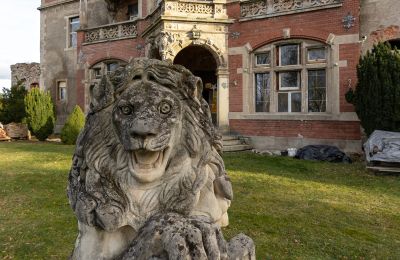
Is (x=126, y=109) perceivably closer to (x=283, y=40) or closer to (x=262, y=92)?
(x=283, y=40)

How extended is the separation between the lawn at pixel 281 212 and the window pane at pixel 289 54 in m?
5.08

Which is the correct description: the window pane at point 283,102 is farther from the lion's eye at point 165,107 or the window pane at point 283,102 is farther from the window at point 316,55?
the lion's eye at point 165,107

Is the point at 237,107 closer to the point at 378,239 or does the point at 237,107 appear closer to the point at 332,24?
the point at 332,24

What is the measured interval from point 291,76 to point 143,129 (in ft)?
41.6

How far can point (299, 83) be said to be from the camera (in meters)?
13.5

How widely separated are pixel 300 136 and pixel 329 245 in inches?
350

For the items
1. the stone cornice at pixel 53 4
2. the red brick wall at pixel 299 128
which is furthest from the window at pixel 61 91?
the red brick wall at pixel 299 128

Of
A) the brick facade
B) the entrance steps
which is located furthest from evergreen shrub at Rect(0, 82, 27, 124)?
the entrance steps

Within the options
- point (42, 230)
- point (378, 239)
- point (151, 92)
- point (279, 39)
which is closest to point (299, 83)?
point (279, 39)

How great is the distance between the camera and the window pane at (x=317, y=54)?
1295 cm

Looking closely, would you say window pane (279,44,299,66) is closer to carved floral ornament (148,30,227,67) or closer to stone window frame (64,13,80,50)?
carved floral ornament (148,30,227,67)

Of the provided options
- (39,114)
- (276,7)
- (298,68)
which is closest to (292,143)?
(298,68)

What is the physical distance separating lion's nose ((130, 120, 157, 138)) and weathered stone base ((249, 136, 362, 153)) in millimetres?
11788

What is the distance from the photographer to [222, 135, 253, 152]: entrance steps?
43.9 feet
